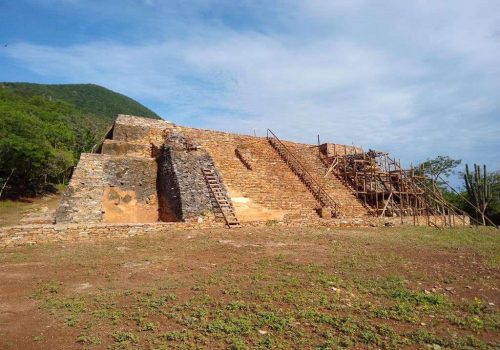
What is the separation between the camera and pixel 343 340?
4.28m

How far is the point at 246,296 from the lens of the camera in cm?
573

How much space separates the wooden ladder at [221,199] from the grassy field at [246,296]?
2.61 meters

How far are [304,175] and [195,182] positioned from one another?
6400mm

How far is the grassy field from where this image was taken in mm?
4352

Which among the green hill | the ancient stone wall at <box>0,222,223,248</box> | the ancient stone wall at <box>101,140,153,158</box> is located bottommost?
the ancient stone wall at <box>0,222,223,248</box>


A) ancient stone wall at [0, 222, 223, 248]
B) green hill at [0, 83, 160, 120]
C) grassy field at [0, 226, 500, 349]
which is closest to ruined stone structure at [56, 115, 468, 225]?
ancient stone wall at [0, 222, 223, 248]

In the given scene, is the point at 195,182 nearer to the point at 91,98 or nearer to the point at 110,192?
the point at 110,192

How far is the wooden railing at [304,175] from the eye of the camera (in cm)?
1639

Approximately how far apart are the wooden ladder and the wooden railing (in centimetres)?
478

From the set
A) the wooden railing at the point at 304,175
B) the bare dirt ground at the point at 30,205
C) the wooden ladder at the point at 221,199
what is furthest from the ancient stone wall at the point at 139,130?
the bare dirt ground at the point at 30,205

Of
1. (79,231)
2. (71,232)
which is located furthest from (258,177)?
(71,232)

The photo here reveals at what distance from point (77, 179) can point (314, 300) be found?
34.9ft

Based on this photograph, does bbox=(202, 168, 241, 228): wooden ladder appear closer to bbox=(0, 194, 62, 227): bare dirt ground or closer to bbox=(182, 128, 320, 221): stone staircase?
bbox=(182, 128, 320, 221): stone staircase

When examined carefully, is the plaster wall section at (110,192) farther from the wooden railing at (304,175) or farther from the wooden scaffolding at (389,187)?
the wooden scaffolding at (389,187)
